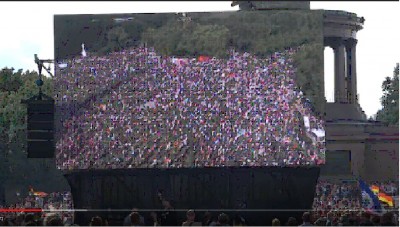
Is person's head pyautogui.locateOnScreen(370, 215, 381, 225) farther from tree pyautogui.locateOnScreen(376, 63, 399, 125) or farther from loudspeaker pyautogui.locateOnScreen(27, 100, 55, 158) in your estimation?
tree pyautogui.locateOnScreen(376, 63, 399, 125)

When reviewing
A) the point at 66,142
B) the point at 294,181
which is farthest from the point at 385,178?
the point at 66,142

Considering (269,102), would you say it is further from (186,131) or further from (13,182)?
(13,182)

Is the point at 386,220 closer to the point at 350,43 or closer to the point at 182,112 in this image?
the point at 182,112

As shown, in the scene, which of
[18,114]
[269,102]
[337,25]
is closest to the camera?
[269,102]

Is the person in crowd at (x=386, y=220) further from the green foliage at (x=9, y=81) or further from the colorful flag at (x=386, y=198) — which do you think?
the green foliage at (x=9, y=81)

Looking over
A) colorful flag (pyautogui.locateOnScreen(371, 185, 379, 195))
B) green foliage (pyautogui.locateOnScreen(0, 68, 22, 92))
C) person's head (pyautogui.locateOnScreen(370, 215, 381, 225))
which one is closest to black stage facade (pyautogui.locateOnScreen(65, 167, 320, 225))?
colorful flag (pyautogui.locateOnScreen(371, 185, 379, 195))

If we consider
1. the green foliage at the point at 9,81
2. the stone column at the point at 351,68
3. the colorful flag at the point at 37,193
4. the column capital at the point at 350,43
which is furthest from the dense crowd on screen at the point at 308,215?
the green foliage at the point at 9,81

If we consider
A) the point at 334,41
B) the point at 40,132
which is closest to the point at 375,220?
the point at 40,132

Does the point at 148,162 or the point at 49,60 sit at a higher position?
the point at 49,60
